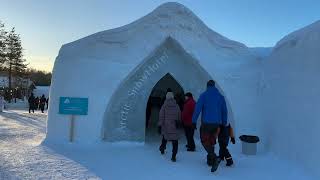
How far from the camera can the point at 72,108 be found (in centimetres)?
1198

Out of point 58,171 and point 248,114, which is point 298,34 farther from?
point 58,171

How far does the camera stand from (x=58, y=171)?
331 inches

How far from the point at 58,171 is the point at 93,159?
1.47 metres

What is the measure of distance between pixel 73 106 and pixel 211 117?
479cm

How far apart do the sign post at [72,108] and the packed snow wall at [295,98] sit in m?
4.88

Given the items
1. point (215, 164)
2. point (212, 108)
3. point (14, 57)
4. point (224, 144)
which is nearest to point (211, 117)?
point (212, 108)

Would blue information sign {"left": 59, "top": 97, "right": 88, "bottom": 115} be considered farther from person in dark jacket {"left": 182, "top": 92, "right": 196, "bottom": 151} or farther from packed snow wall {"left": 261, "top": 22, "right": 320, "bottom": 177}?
packed snow wall {"left": 261, "top": 22, "right": 320, "bottom": 177}

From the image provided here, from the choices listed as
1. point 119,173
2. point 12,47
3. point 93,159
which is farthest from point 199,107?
point 12,47

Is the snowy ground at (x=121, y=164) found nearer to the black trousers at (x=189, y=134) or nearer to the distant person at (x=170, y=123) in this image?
the black trousers at (x=189, y=134)

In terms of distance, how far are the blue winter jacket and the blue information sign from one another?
422 centimetres

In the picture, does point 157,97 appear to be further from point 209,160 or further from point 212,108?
point 212,108

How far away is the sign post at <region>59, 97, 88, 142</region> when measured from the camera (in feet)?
39.3

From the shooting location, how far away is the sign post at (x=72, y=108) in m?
12.0

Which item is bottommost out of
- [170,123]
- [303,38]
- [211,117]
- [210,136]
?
[210,136]
